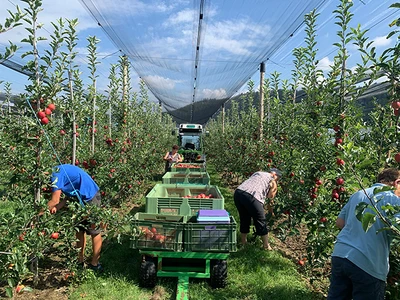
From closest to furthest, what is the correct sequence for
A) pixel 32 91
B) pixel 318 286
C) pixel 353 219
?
1. pixel 353 219
2. pixel 32 91
3. pixel 318 286

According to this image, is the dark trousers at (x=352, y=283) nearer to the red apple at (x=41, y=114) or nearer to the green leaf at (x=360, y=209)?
the green leaf at (x=360, y=209)

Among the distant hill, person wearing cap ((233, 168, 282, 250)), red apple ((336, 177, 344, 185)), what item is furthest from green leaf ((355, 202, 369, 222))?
person wearing cap ((233, 168, 282, 250))

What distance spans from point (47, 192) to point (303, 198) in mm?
3247

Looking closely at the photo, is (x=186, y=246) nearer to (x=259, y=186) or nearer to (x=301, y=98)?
(x=259, y=186)

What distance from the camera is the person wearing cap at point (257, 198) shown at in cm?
510

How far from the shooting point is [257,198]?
511 centimetres

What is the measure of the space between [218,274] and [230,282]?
323mm

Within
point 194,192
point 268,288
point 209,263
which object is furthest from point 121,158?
point 268,288

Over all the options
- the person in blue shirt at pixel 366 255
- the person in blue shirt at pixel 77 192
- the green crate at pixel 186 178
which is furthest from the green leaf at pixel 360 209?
the green crate at pixel 186 178

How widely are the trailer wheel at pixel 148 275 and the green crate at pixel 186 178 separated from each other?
3.16 metres

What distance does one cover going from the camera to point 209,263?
4.15 meters

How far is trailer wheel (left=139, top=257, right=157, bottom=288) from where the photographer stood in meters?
4.05

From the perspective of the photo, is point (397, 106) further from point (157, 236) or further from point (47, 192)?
point (47, 192)

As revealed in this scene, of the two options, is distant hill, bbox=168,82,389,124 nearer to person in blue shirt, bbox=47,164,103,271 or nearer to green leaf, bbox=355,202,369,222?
green leaf, bbox=355,202,369,222
